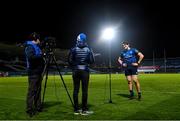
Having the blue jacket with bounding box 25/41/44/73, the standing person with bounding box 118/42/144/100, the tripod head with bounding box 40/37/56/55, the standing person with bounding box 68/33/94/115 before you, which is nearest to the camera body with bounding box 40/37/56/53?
the tripod head with bounding box 40/37/56/55

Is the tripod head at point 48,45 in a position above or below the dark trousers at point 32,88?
above

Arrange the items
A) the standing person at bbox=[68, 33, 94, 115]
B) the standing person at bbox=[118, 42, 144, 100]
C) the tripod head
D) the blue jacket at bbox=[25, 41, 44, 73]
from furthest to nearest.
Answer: the standing person at bbox=[118, 42, 144, 100]
the tripod head
the standing person at bbox=[68, 33, 94, 115]
the blue jacket at bbox=[25, 41, 44, 73]

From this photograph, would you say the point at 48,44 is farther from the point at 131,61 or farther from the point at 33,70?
the point at 131,61

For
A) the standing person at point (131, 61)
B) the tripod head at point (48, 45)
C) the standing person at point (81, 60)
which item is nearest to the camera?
A: the standing person at point (81, 60)

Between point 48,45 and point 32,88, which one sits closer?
point 32,88

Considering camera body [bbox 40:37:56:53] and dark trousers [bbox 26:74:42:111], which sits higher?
camera body [bbox 40:37:56:53]

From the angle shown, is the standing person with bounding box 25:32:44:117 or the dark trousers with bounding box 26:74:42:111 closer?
the standing person with bounding box 25:32:44:117

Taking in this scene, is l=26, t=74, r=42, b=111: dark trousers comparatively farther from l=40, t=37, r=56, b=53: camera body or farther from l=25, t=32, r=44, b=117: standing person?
l=40, t=37, r=56, b=53: camera body

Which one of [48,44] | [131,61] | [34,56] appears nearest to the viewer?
[34,56]

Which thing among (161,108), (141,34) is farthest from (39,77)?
(141,34)

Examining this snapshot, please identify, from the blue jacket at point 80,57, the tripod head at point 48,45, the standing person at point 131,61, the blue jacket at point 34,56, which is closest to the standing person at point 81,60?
the blue jacket at point 80,57

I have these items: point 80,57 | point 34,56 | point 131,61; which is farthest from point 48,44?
point 131,61

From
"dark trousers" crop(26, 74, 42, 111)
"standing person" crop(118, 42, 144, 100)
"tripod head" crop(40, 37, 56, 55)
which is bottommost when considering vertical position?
"dark trousers" crop(26, 74, 42, 111)

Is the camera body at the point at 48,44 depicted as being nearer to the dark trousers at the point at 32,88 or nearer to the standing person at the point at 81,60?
the standing person at the point at 81,60
